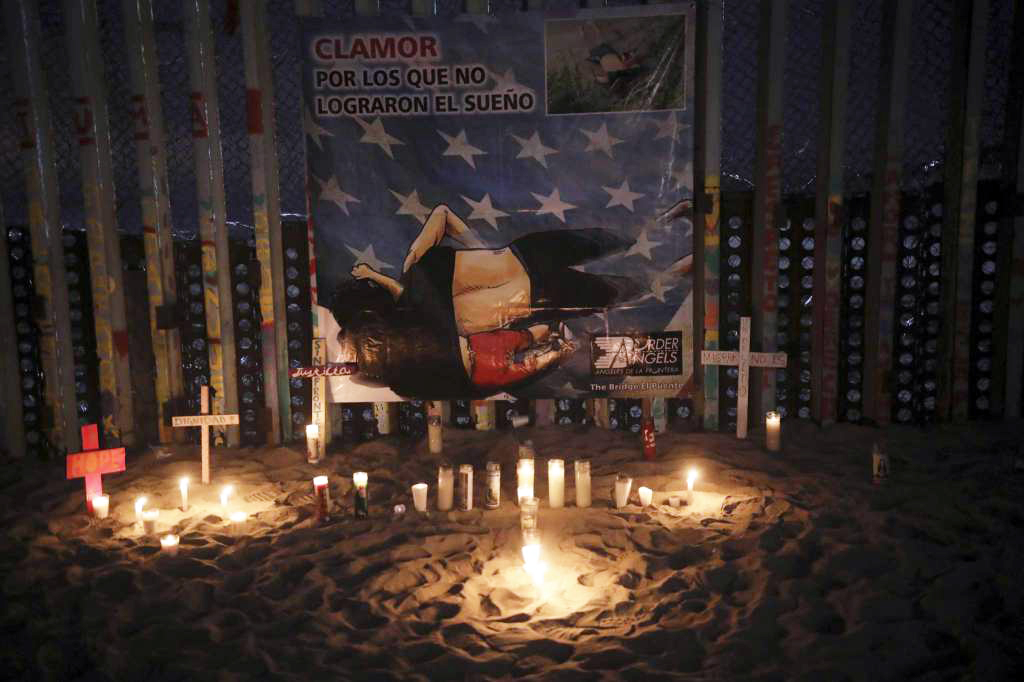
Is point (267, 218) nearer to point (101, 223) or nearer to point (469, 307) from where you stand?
point (101, 223)

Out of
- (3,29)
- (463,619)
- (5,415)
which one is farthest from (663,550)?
(3,29)

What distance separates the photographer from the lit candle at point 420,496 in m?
5.19

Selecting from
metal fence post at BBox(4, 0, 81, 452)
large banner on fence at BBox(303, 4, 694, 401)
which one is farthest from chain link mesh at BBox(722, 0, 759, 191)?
metal fence post at BBox(4, 0, 81, 452)

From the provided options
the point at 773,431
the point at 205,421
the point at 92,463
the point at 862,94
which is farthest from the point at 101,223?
the point at 862,94

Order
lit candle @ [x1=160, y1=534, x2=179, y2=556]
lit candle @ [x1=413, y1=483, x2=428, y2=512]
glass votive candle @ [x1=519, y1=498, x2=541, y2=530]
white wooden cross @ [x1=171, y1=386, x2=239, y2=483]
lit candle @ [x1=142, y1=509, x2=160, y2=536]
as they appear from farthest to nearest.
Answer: white wooden cross @ [x1=171, y1=386, x2=239, y2=483], lit candle @ [x1=413, y1=483, x2=428, y2=512], lit candle @ [x1=142, y1=509, x2=160, y2=536], lit candle @ [x1=160, y1=534, x2=179, y2=556], glass votive candle @ [x1=519, y1=498, x2=541, y2=530]

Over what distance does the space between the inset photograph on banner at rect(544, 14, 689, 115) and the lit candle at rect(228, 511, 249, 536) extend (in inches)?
171

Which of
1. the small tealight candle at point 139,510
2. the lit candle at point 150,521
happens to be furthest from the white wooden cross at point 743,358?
the small tealight candle at point 139,510

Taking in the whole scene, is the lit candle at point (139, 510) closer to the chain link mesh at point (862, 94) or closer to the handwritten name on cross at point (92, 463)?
the handwritten name on cross at point (92, 463)

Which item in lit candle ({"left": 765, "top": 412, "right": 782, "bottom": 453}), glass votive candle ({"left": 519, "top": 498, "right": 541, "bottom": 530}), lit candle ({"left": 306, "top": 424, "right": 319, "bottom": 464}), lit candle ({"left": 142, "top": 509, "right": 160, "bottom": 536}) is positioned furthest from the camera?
lit candle ({"left": 306, "top": 424, "right": 319, "bottom": 464})

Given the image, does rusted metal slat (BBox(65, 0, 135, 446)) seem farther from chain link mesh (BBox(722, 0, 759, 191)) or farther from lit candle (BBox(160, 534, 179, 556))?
chain link mesh (BBox(722, 0, 759, 191))

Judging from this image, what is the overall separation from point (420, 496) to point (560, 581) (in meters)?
1.44

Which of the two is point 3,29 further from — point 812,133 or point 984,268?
point 984,268

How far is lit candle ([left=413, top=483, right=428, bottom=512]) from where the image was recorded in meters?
5.19

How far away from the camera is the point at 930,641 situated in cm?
A: 330
